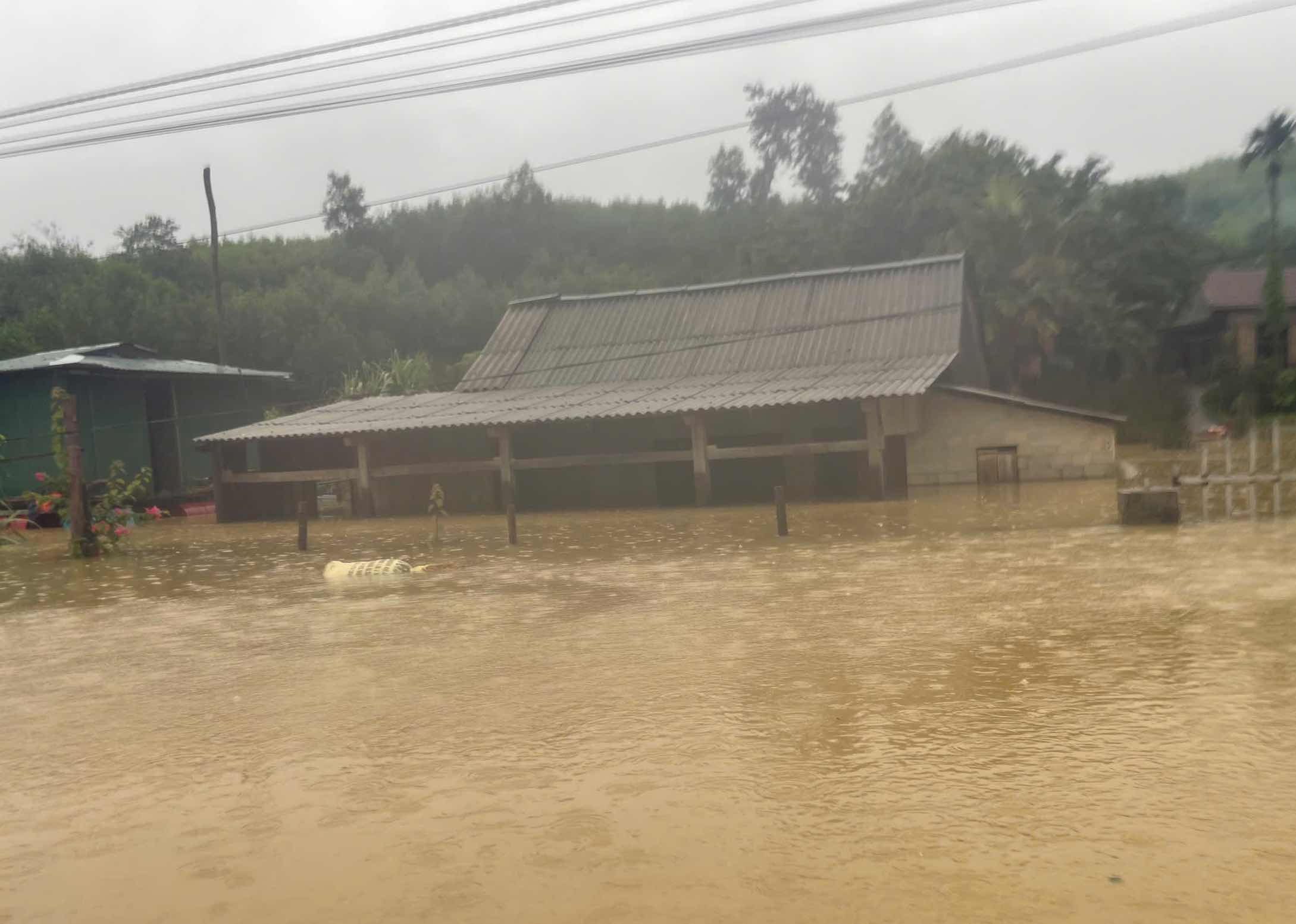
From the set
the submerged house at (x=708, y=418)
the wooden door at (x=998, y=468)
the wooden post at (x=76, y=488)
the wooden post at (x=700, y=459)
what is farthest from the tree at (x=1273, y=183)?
the wooden post at (x=76, y=488)

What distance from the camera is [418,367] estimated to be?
34938 mm

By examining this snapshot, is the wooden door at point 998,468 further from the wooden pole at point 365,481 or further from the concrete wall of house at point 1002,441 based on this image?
the wooden pole at point 365,481

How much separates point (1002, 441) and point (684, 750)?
17785 millimetres

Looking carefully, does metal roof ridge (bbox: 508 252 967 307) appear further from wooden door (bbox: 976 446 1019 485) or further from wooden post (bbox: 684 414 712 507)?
wooden post (bbox: 684 414 712 507)

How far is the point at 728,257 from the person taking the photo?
173ft

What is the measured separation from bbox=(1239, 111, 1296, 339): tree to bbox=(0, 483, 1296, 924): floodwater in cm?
2139

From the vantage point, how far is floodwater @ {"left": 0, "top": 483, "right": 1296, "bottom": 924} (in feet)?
13.9

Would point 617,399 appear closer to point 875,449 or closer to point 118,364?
point 875,449

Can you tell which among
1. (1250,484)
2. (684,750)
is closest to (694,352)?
(1250,484)

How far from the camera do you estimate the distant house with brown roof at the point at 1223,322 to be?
31297 mm

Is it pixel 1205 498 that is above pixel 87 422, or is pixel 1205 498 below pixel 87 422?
below

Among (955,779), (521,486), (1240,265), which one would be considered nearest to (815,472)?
(521,486)

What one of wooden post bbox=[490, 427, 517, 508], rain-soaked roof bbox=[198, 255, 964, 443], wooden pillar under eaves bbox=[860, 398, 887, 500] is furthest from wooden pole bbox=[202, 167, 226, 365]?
wooden pillar under eaves bbox=[860, 398, 887, 500]

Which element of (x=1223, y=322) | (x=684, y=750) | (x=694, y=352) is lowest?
(x=684, y=750)
